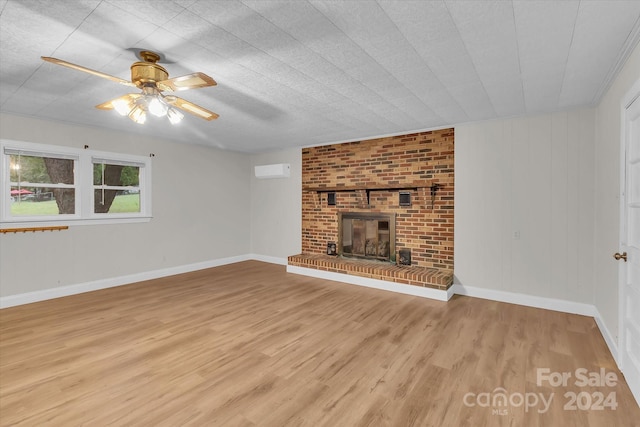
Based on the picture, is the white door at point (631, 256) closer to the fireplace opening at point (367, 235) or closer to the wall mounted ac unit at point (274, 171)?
the fireplace opening at point (367, 235)

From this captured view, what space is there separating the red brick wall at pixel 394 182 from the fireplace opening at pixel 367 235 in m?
0.10

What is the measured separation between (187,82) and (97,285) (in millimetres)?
3883

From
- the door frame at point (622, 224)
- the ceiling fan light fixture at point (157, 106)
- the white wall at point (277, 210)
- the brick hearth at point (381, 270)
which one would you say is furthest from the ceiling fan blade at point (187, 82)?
the white wall at point (277, 210)

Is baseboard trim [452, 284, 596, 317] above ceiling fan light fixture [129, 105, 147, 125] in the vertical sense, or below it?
below

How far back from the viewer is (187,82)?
82.2 inches

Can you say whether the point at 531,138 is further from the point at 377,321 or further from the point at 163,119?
the point at 163,119

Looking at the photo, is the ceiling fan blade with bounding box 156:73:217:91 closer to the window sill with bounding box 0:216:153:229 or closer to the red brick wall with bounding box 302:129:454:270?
the window sill with bounding box 0:216:153:229

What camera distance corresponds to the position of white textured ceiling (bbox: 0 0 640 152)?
171 centimetres

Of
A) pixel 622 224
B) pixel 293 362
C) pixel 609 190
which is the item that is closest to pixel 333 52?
pixel 293 362

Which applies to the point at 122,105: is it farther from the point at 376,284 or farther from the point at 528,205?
the point at 528,205

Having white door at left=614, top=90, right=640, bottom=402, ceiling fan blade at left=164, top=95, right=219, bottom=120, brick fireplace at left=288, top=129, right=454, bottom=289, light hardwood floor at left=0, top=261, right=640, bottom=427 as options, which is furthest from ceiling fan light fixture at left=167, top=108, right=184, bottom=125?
white door at left=614, top=90, right=640, bottom=402

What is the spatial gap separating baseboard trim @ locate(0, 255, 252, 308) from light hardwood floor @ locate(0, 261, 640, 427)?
0.18 metres

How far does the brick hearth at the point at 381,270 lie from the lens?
Result: 13.4ft

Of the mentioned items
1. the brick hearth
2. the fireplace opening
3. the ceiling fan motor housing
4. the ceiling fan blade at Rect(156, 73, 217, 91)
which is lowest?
the brick hearth
